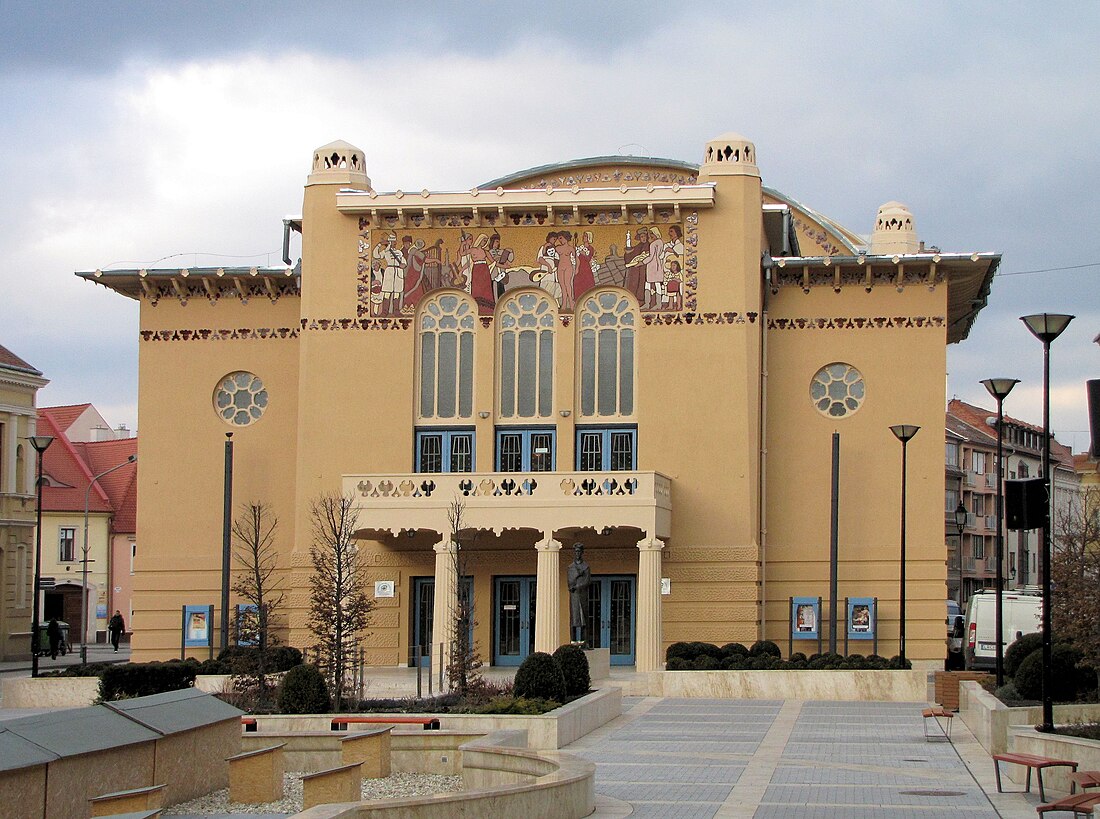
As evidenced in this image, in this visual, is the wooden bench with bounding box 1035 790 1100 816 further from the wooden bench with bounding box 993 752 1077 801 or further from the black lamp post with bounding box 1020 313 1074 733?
the black lamp post with bounding box 1020 313 1074 733

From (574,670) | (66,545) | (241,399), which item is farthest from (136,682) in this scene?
(66,545)

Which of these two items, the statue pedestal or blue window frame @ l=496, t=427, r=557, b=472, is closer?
the statue pedestal

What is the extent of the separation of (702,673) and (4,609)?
99.9 ft

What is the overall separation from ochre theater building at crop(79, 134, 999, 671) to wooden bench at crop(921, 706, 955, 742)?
13.2 m

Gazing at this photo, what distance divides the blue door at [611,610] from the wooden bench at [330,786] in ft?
85.4

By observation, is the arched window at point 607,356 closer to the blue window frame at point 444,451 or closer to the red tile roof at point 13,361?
the blue window frame at point 444,451

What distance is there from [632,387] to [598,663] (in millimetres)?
8908

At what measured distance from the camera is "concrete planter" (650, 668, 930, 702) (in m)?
35.2

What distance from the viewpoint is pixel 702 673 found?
117ft

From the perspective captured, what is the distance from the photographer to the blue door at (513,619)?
43.3 m

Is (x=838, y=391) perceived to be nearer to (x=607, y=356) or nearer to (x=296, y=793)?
(x=607, y=356)

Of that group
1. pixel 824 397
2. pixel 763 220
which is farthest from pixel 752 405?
pixel 763 220

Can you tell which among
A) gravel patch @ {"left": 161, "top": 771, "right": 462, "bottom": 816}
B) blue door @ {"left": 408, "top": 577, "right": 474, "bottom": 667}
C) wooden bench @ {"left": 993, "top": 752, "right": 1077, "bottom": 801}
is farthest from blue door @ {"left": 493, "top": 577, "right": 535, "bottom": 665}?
wooden bench @ {"left": 993, "top": 752, "right": 1077, "bottom": 801}

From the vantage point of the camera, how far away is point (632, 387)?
4366cm
